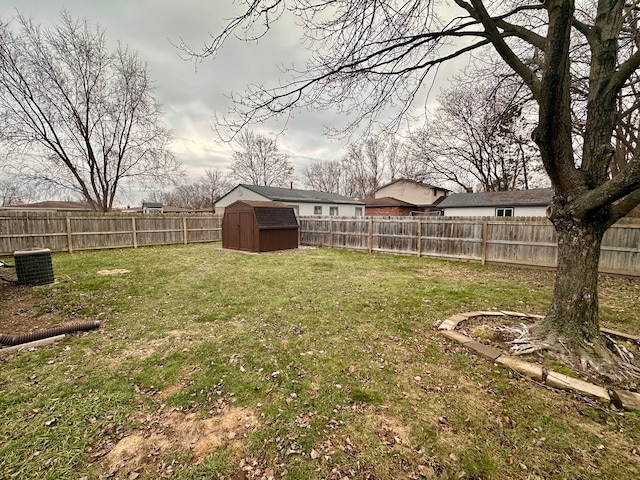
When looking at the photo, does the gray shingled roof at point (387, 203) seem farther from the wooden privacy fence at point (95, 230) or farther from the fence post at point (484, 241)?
the fence post at point (484, 241)

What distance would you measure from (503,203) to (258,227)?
16.4 metres

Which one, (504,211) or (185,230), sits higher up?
(504,211)

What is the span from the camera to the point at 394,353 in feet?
10.5

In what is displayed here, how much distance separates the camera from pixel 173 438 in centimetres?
200

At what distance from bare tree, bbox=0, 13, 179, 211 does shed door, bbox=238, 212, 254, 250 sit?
861 cm

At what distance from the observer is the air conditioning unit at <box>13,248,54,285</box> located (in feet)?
18.4

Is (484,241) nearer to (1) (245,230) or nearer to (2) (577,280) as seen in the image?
(2) (577,280)

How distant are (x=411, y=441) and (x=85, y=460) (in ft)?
7.28

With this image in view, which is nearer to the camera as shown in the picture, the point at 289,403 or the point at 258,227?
the point at 289,403

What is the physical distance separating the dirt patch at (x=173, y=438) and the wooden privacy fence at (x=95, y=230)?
1173 cm

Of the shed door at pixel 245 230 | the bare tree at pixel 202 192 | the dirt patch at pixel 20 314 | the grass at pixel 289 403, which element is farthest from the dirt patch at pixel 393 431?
the bare tree at pixel 202 192

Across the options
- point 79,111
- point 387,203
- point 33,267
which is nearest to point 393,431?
point 33,267

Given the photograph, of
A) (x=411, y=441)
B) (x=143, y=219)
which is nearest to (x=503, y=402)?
(x=411, y=441)

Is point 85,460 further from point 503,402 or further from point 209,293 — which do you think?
point 209,293
